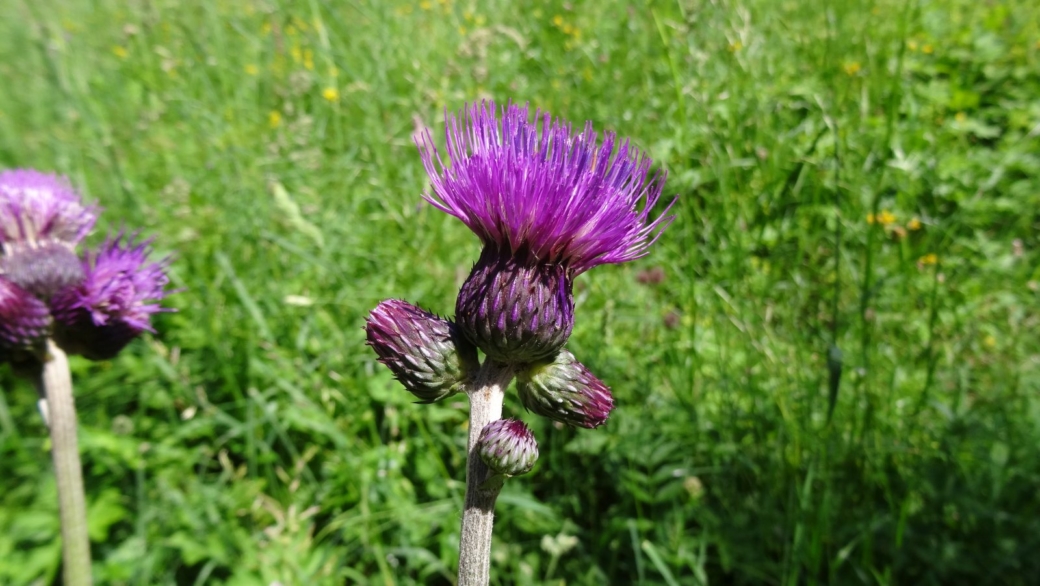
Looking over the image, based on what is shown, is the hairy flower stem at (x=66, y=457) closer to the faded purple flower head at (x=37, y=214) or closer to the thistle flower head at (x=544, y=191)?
the faded purple flower head at (x=37, y=214)

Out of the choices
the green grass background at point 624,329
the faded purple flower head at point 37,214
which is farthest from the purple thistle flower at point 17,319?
the green grass background at point 624,329

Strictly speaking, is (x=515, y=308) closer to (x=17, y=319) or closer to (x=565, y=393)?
(x=565, y=393)

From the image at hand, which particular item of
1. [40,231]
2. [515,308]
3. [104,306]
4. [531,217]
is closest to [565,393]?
[515,308]

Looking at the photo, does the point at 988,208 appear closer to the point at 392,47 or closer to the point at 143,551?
the point at 392,47

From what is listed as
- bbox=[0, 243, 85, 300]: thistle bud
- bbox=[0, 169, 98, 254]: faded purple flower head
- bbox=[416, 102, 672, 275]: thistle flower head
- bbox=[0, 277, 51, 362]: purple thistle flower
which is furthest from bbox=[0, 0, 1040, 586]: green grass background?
bbox=[0, 277, 51, 362]: purple thistle flower

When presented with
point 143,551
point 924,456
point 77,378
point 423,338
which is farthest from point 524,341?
point 77,378

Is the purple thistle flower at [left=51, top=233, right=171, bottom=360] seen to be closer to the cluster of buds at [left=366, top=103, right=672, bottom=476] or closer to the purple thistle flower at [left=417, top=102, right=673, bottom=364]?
the cluster of buds at [left=366, top=103, right=672, bottom=476]

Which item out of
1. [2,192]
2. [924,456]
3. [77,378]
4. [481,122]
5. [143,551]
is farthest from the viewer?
[77,378]
